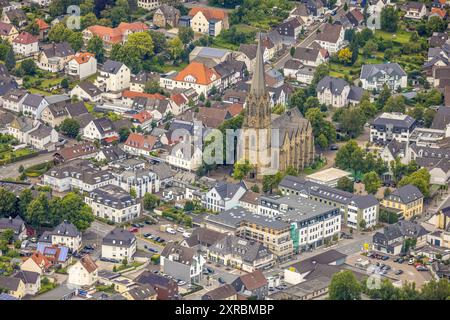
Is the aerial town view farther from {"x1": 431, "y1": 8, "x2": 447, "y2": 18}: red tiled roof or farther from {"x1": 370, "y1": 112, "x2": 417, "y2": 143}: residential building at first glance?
{"x1": 431, "y1": 8, "x2": 447, "y2": 18}: red tiled roof

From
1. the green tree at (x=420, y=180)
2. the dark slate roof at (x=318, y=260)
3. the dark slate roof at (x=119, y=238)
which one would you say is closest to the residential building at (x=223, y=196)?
the dark slate roof at (x=119, y=238)

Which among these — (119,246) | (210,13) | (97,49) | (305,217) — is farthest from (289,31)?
(119,246)

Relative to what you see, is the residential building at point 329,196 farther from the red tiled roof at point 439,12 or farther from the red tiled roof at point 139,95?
the red tiled roof at point 439,12

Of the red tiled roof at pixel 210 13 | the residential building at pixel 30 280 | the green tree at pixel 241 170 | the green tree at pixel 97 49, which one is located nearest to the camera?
the residential building at pixel 30 280

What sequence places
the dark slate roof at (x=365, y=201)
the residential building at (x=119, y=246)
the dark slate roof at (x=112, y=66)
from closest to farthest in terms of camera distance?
the residential building at (x=119, y=246), the dark slate roof at (x=365, y=201), the dark slate roof at (x=112, y=66)

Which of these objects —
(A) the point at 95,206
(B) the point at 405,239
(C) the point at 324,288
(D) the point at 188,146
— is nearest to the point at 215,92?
(D) the point at 188,146

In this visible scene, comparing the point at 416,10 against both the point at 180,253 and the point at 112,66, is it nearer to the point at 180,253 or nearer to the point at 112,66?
the point at 112,66

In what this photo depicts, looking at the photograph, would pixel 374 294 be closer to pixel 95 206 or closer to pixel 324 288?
pixel 324 288
